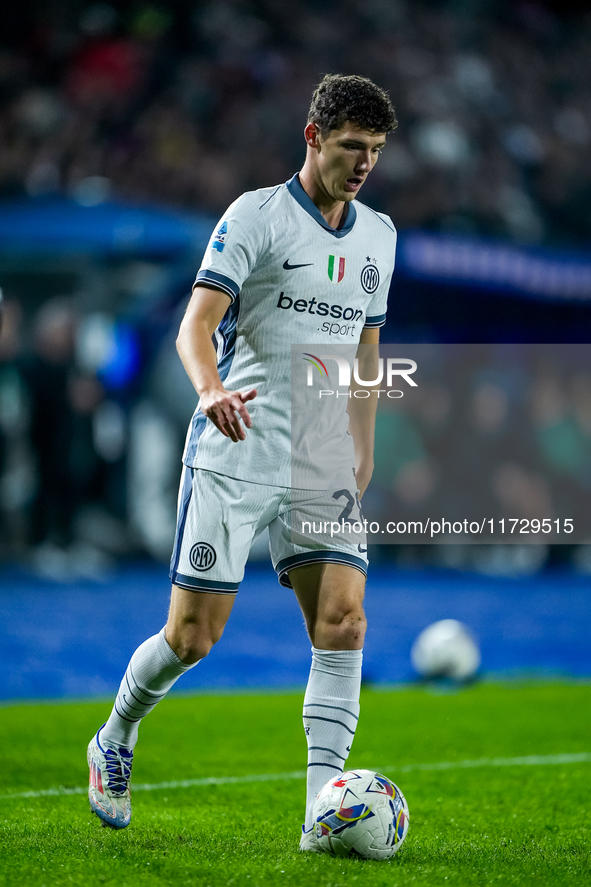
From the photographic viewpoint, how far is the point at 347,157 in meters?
3.29

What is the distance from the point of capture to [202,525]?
3.30 meters

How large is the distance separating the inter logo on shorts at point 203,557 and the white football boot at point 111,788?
0.72 m

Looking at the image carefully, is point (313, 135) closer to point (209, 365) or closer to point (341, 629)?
point (209, 365)

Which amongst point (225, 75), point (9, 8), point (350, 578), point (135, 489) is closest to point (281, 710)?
point (350, 578)

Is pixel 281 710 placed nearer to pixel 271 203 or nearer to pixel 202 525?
pixel 202 525

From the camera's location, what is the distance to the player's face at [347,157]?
3271mm

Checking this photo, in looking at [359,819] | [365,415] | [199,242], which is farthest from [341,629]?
[199,242]

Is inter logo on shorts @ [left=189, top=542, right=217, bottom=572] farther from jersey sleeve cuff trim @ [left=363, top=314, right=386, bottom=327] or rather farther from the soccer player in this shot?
jersey sleeve cuff trim @ [left=363, top=314, right=386, bottom=327]

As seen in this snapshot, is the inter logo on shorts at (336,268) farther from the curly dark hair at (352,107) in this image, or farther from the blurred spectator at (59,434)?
the blurred spectator at (59,434)

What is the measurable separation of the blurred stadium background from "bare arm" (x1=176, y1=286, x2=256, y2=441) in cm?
663

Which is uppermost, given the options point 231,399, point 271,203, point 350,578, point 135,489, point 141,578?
point 135,489

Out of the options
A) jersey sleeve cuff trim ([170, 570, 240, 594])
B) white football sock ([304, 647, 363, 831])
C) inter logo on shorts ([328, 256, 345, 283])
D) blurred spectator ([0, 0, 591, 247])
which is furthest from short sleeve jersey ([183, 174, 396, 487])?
Result: blurred spectator ([0, 0, 591, 247])

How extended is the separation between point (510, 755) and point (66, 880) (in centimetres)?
288

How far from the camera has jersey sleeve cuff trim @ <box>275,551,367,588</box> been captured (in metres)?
3.34
